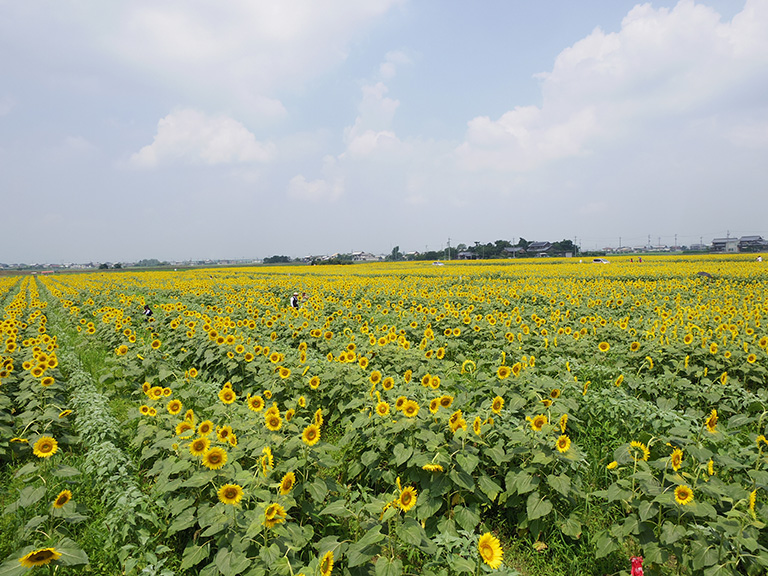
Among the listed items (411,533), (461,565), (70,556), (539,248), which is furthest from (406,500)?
(539,248)

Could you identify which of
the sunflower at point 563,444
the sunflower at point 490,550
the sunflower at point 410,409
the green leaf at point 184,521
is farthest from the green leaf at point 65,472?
the sunflower at point 563,444

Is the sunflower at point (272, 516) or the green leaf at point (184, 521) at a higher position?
the sunflower at point (272, 516)

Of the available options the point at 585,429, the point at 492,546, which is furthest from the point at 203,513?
the point at 585,429

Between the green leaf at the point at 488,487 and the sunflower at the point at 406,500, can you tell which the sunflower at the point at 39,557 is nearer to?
the sunflower at the point at 406,500

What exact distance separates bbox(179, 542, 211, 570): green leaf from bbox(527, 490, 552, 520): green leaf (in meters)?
2.31

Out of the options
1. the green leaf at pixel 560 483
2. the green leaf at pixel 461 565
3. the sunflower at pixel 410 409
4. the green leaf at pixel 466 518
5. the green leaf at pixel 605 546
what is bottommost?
the green leaf at pixel 605 546

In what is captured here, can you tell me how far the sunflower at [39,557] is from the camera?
80.9 inches

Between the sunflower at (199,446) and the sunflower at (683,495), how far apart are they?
3.31m

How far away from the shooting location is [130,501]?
306 centimetres

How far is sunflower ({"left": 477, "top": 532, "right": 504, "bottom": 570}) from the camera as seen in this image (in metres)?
2.15

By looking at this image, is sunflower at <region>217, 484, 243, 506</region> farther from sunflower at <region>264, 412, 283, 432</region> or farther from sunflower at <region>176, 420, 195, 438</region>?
sunflower at <region>176, 420, 195, 438</region>

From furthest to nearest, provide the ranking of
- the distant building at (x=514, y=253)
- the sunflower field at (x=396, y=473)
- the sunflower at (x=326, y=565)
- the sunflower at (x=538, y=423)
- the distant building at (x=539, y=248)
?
the distant building at (x=539, y=248) → the distant building at (x=514, y=253) → the sunflower at (x=538, y=423) → the sunflower field at (x=396, y=473) → the sunflower at (x=326, y=565)

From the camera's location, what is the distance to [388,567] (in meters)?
2.12

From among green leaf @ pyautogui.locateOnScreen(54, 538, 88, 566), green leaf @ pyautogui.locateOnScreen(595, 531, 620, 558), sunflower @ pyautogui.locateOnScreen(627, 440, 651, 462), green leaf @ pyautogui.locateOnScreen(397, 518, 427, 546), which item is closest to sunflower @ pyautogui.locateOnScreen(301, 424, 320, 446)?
green leaf @ pyautogui.locateOnScreen(397, 518, 427, 546)
